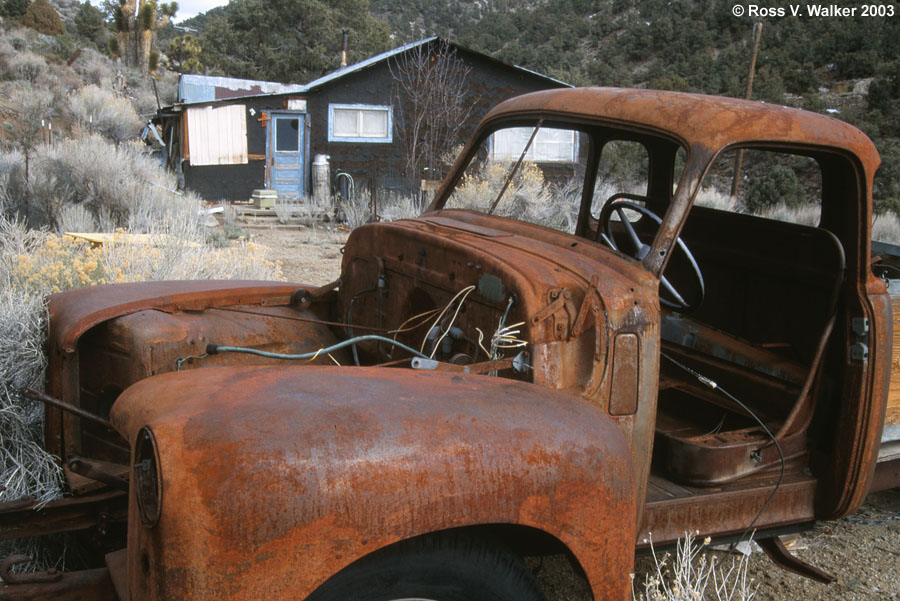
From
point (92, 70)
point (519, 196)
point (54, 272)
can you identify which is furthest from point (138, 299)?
point (92, 70)

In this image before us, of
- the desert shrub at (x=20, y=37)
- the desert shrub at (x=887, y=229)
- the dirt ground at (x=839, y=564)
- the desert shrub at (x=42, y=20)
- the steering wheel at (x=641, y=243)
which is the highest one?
the desert shrub at (x=42, y=20)

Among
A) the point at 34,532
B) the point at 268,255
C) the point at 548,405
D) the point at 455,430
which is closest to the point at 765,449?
the point at 548,405

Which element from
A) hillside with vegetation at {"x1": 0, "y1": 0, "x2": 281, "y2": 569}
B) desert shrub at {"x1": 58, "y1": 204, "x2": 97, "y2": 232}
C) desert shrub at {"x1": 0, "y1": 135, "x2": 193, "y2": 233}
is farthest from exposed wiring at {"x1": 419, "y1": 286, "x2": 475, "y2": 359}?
desert shrub at {"x1": 58, "y1": 204, "x2": 97, "y2": 232}

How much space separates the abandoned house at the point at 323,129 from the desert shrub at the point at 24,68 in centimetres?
1104

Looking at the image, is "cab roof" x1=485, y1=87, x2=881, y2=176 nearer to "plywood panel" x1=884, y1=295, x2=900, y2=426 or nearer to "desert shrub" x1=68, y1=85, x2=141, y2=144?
"plywood panel" x1=884, y1=295, x2=900, y2=426

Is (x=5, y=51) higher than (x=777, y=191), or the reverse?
(x=5, y=51)

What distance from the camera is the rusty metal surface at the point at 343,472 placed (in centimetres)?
169

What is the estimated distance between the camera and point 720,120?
8.64ft

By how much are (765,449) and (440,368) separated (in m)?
1.38

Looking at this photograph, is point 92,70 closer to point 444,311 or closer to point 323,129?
point 323,129

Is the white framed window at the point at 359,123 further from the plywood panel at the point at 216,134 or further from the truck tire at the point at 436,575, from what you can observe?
the truck tire at the point at 436,575

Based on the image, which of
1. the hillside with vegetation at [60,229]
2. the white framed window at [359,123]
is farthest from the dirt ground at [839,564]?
the white framed window at [359,123]

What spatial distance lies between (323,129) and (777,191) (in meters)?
10.5

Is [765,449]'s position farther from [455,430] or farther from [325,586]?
[325,586]
